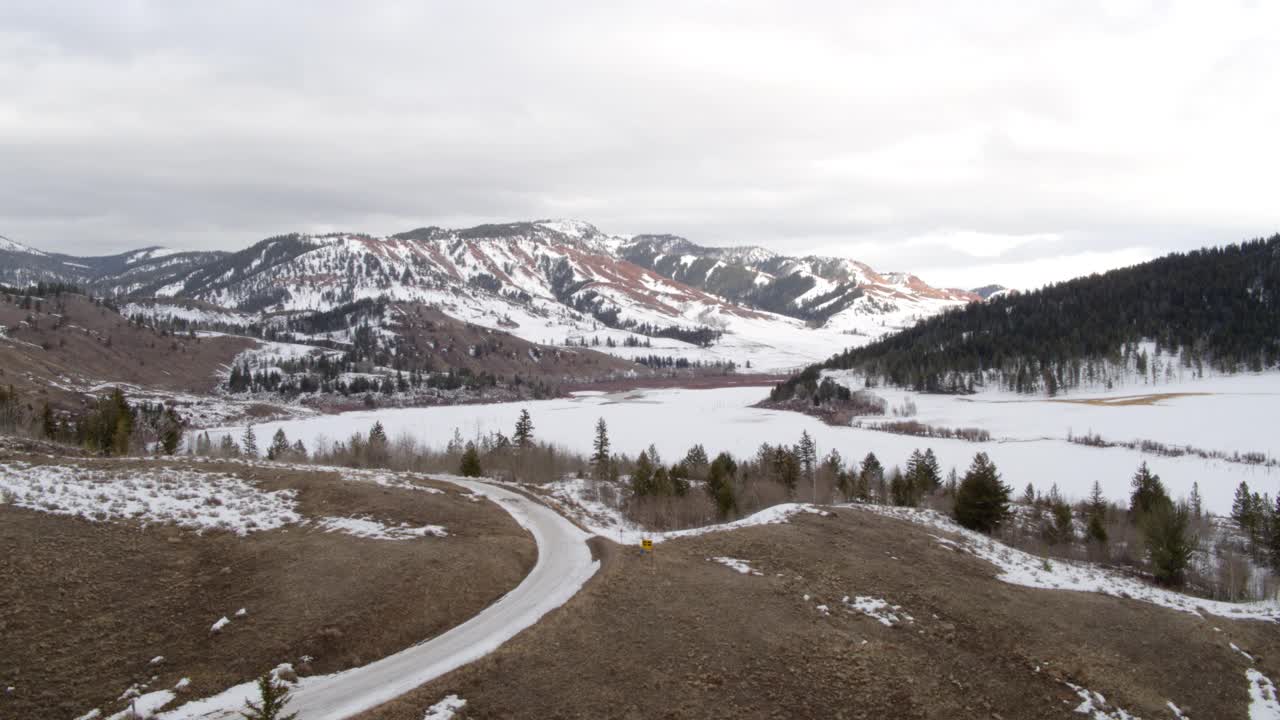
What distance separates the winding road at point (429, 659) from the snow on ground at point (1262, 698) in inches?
866

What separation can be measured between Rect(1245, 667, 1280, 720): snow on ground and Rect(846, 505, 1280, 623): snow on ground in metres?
5.99

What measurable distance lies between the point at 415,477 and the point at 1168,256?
239918 millimetres

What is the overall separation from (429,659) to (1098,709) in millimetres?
19483

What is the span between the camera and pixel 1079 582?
3028 centimetres

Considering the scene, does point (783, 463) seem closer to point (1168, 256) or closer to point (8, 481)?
point (8, 481)

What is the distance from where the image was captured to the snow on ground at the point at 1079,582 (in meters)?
27.9

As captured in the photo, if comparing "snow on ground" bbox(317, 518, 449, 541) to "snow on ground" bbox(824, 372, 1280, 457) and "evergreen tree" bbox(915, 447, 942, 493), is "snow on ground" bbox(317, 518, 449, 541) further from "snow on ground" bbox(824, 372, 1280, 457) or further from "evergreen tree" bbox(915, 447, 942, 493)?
"snow on ground" bbox(824, 372, 1280, 457)

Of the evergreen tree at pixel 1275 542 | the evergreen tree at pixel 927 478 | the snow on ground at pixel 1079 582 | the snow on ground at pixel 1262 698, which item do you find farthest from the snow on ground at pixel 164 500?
the evergreen tree at pixel 1275 542

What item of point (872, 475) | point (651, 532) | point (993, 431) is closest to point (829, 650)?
point (651, 532)

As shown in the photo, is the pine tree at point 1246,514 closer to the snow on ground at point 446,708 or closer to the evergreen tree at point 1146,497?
the evergreen tree at point 1146,497

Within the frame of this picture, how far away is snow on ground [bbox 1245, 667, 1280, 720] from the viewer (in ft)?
64.2

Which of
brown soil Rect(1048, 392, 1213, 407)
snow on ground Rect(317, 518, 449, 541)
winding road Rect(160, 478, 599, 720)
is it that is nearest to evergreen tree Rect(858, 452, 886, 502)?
winding road Rect(160, 478, 599, 720)

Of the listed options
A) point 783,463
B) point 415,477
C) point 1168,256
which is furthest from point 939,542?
point 1168,256

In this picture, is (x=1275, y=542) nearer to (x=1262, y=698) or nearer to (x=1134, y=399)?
(x=1262, y=698)
